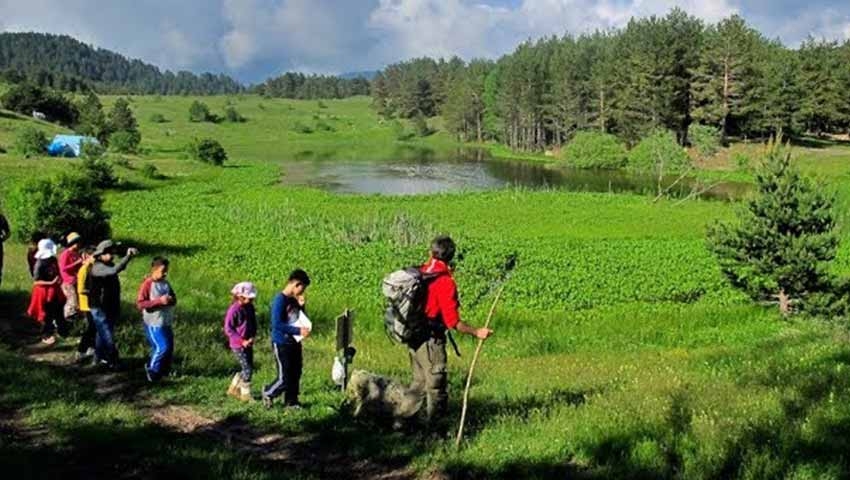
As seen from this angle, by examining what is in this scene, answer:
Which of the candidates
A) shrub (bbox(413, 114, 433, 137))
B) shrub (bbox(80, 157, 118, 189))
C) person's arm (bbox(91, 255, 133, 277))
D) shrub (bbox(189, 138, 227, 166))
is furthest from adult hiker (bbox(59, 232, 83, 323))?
shrub (bbox(413, 114, 433, 137))

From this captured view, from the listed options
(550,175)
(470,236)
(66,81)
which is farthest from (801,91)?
(66,81)

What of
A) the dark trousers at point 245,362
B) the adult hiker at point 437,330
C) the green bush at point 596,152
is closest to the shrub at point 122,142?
the green bush at point 596,152

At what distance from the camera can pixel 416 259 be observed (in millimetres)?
34031

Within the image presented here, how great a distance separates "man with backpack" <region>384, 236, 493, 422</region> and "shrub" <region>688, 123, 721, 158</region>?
3486 inches

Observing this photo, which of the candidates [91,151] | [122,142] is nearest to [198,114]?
[122,142]

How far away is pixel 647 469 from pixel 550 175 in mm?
85663

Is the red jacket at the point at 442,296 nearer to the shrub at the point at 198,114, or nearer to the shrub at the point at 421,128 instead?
the shrub at the point at 421,128

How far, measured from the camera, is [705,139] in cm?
9088

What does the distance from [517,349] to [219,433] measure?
37.1ft

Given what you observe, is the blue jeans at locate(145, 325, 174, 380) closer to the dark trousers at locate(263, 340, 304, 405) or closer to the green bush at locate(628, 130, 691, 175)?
the dark trousers at locate(263, 340, 304, 405)

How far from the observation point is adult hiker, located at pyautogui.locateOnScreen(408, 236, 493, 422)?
864 cm

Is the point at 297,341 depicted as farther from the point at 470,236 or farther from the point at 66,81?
the point at 66,81

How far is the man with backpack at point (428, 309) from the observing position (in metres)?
8.52

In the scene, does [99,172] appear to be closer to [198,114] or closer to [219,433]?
[219,433]
